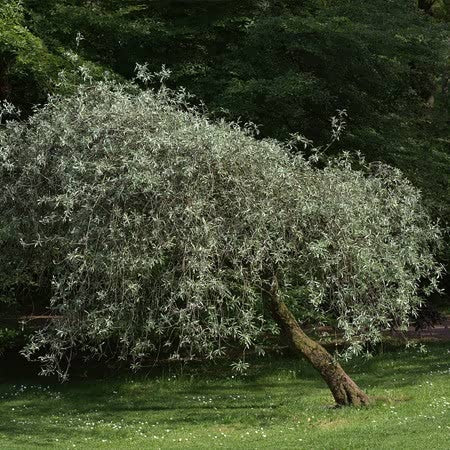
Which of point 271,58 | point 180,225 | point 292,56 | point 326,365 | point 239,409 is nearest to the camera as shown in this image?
point 180,225

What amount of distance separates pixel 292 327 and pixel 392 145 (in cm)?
717

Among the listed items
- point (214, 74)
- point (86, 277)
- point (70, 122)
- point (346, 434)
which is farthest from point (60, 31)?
point (346, 434)

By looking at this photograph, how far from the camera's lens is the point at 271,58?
1966cm

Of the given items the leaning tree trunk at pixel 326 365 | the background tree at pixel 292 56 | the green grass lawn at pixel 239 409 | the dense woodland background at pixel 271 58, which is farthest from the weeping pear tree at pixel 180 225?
the background tree at pixel 292 56

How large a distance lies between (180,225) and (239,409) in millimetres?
4927

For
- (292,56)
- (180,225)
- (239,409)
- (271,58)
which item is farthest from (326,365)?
(292,56)

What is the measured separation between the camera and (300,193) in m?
11.0

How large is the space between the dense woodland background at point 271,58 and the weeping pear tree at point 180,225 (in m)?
6.44

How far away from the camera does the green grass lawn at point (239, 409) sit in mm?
11055

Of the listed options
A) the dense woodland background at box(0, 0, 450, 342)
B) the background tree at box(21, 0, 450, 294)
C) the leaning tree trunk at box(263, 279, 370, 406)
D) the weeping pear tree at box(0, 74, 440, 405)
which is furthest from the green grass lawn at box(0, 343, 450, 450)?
the background tree at box(21, 0, 450, 294)

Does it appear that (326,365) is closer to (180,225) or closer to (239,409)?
(239,409)

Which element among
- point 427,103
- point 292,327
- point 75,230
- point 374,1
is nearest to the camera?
point 75,230

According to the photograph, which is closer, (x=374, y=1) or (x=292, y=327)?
(x=292, y=327)

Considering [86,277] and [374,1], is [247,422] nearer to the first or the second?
[86,277]
